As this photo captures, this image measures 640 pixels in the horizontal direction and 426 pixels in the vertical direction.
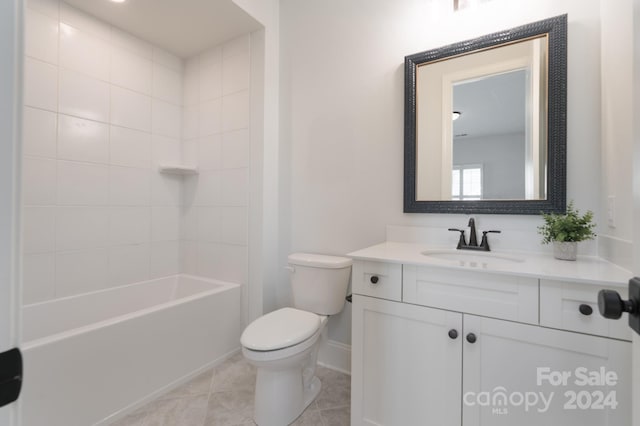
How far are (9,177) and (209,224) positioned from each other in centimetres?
213

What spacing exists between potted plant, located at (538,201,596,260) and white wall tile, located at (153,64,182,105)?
2.82 meters

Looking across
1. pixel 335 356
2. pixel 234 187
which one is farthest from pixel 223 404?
pixel 234 187

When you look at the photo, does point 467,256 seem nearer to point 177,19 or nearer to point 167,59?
point 177,19

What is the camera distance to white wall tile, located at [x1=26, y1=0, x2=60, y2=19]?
173 cm

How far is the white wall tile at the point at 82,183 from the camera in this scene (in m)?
1.89

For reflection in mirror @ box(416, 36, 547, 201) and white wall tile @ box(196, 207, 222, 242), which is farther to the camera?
white wall tile @ box(196, 207, 222, 242)

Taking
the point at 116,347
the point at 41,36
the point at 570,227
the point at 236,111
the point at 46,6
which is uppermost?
the point at 46,6

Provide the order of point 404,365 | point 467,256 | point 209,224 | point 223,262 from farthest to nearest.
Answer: point 209,224 → point 223,262 → point 467,256 → point 404,365

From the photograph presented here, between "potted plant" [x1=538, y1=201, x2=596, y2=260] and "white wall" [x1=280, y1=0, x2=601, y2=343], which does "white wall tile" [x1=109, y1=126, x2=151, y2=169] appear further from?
"potted plant" [x1=538, y1=201, x2=596, y2=260]

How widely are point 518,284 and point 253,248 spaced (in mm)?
1654

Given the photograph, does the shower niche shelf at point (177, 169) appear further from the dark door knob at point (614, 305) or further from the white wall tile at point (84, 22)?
the dark door knob at point (614, 305)

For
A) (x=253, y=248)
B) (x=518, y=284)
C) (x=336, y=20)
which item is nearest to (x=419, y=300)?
(x=518, y=284)

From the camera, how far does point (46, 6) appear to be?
179 centimetres

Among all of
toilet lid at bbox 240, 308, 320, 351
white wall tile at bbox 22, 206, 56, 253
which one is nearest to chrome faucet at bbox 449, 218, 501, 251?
toilet lid at bbox 240, 308, 320, 351
